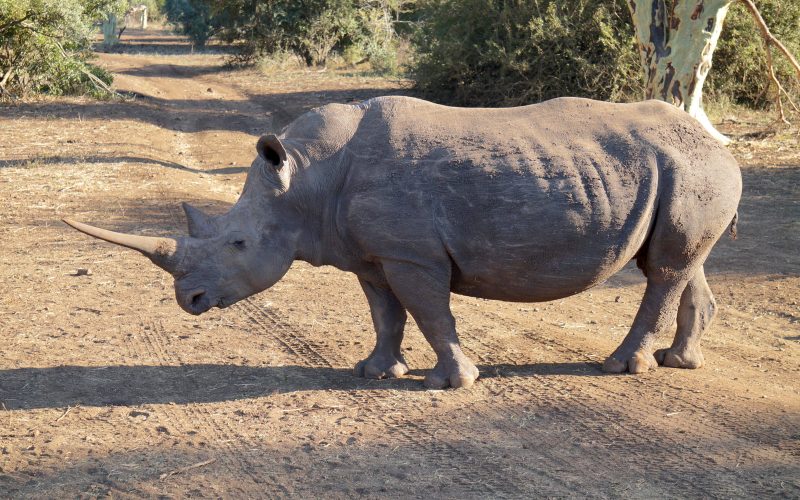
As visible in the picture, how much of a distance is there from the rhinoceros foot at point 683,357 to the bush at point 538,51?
12.6 m

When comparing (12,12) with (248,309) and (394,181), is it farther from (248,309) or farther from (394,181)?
(394,181)

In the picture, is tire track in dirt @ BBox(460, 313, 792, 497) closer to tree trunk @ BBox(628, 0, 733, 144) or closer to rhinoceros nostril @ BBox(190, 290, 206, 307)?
rhinoceros nostril @ BBox(190, 290, 206, 307)

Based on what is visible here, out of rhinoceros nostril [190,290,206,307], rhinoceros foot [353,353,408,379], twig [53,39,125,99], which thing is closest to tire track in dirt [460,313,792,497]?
rhinoceros foot [353,353,408,379]

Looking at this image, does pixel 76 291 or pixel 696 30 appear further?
pixel 696 30

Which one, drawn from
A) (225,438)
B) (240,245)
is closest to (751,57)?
(240,245)

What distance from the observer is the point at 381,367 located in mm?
6035

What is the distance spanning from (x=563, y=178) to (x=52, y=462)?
322 centimetres

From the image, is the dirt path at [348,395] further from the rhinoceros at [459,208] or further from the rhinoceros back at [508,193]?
the rhinoceros back at [508,193]

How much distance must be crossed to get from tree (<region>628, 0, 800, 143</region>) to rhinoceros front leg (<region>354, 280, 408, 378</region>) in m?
8.80

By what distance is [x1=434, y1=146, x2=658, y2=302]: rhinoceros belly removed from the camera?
18.1 ft

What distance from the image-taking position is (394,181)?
217 inches

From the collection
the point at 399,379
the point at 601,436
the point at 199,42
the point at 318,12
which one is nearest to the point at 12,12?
the point at 318,12

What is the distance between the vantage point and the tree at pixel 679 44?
43.9 ft

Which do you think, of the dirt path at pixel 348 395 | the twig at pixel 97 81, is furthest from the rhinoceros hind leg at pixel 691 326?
the twig at pixel 97 81
